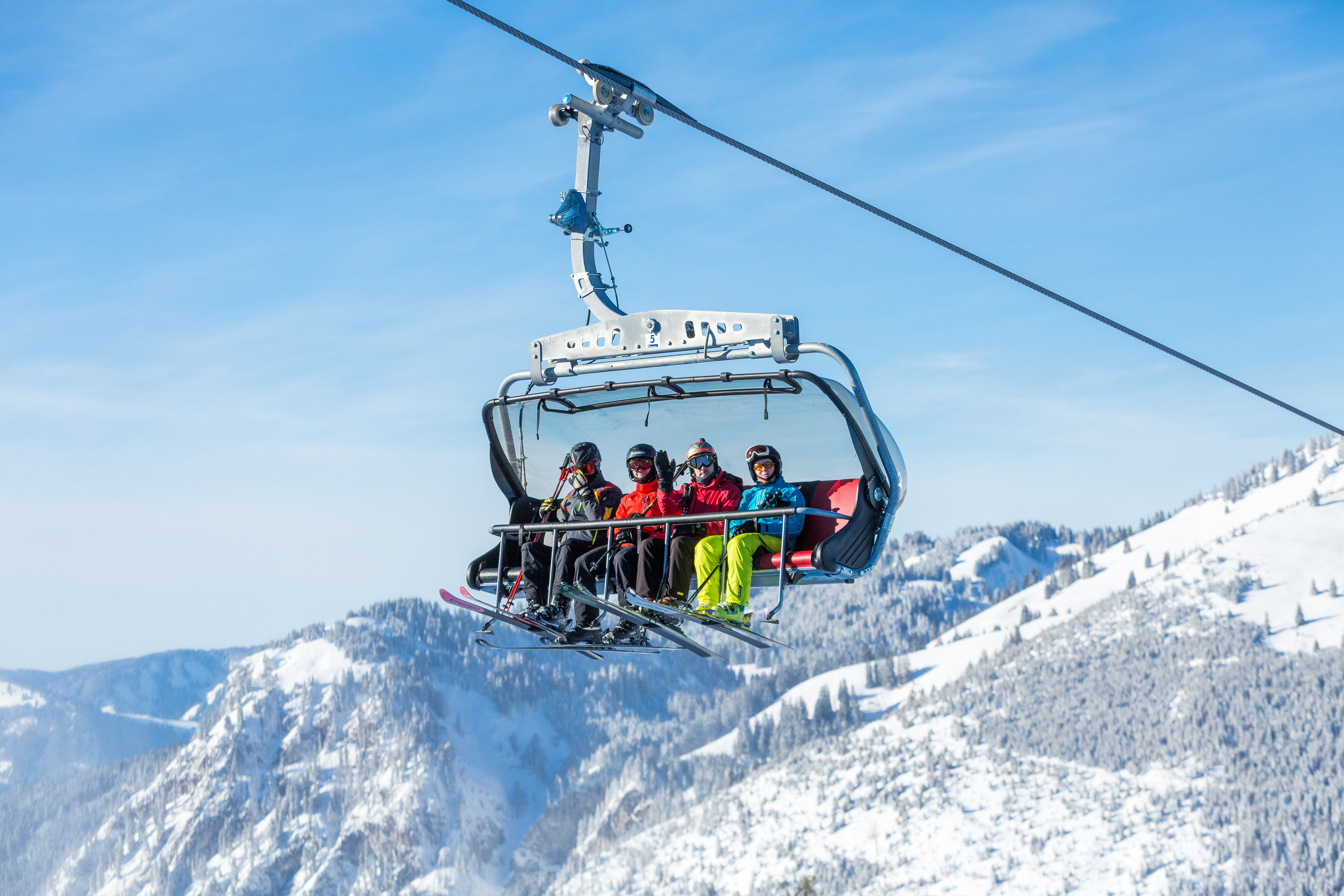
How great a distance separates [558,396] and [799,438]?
236 cm

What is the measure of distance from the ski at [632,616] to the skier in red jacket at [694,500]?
1.15 feet

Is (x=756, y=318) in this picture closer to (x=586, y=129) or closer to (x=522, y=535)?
(x=586, y=129)

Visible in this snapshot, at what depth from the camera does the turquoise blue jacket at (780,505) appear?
1223 centimetres

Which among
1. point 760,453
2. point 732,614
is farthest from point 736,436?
point 732,614

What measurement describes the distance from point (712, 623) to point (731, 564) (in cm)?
59

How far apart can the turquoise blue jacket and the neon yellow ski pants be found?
0.28 feet

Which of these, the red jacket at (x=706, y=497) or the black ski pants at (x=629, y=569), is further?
the red jacket at (x=706, y=497)

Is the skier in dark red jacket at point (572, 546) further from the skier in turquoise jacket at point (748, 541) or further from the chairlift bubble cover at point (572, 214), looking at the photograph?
the chairlift bubble cover at point (572, 214)

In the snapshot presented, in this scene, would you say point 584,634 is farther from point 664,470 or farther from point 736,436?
point 736,436

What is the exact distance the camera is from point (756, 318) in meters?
11.3

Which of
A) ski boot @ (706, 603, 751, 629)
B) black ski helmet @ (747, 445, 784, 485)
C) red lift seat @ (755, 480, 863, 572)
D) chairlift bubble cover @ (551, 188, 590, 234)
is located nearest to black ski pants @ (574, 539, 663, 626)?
ski boot @ (706, 603, 751, 629)

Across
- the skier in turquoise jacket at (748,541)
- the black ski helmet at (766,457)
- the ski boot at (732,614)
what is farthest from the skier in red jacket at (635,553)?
the black ski helmet at (766,457)

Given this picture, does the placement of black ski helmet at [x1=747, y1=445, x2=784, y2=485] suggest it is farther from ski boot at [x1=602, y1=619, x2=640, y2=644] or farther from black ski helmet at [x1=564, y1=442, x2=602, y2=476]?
ski boot at [x1=602, y1=619, x2=640, y2=644]

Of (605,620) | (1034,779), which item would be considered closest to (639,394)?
(605,620)
